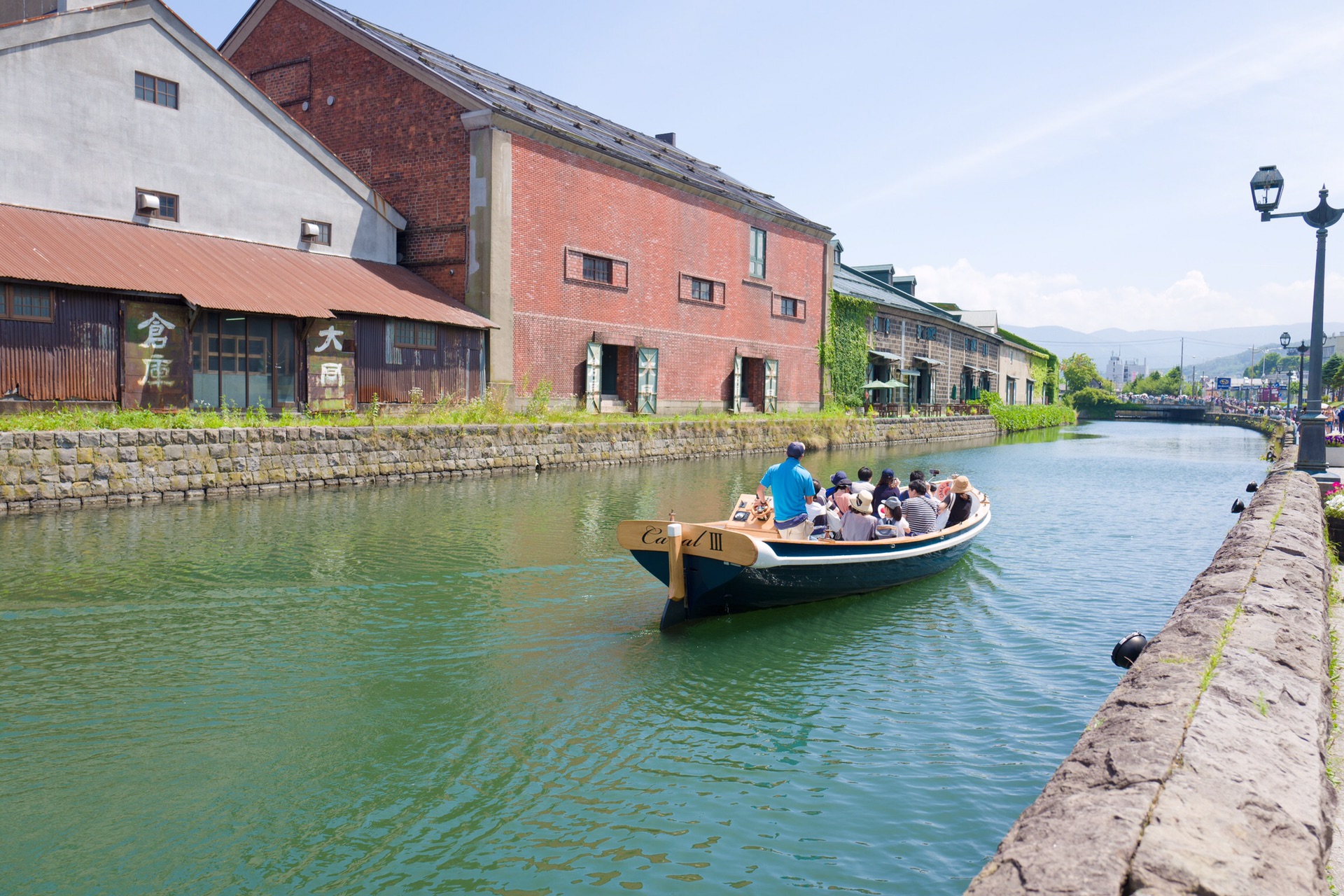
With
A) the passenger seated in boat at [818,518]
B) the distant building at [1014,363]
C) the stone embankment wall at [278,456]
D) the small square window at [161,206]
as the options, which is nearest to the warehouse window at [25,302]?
the stone embankment wall at [278,456]

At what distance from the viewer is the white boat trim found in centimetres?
902

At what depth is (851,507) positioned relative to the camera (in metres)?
10.4

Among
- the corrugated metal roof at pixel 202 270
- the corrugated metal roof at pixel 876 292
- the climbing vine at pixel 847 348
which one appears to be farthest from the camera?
the corrugated metal roof at pixel 876 292

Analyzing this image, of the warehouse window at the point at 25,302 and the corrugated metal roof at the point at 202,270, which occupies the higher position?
the corrugated metal roof at the point at 202,270

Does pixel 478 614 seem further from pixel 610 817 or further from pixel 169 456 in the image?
pixel 169 456

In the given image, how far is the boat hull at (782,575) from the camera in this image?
29.8ft

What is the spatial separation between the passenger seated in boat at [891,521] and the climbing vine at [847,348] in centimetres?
3159

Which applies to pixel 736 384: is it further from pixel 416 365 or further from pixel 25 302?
pixel 25 302

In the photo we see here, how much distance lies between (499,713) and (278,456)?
41.9ft

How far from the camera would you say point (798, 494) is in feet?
33.9

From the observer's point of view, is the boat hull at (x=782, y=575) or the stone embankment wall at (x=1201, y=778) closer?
the stone embankment wall at (x=1201, y=778)

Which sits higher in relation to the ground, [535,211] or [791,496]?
[535,211]

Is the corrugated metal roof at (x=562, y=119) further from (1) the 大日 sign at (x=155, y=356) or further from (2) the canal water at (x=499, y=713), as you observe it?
(2) the canal water at (x=499, y=713)

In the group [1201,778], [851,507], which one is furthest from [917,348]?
[1201,778]
